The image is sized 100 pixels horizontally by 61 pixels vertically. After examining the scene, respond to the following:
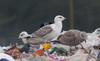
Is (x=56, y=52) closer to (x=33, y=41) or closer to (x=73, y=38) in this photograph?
(x=73, y=38)

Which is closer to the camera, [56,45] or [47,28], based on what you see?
[56,45]

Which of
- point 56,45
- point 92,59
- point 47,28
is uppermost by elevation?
point 47,28

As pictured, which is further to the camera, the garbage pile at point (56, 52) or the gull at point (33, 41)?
the gull at point (33, 41)

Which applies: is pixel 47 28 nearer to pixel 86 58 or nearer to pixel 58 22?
pixel 58 22

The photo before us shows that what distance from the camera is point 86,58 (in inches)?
113

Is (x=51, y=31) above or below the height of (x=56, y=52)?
above

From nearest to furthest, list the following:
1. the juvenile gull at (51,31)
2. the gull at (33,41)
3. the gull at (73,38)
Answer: the gull at (73,38) → the gull at (33,41) → the juvenile gull at (51,31)

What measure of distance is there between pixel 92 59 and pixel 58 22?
1148mm

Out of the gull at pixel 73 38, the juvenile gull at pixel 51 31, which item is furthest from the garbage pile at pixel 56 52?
the juvenile gull at pixel 51 31

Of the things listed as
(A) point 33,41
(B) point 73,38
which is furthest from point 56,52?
(A) point 33,41

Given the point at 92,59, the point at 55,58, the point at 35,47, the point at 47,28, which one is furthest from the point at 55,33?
the point at 92,59

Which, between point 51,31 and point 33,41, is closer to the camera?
point 33,41

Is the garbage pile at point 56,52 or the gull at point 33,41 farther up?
the gull at point 33,41

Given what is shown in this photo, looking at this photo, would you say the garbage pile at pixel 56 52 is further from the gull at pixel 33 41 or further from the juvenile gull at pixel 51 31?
the juvenile gull at pixel 51 31
